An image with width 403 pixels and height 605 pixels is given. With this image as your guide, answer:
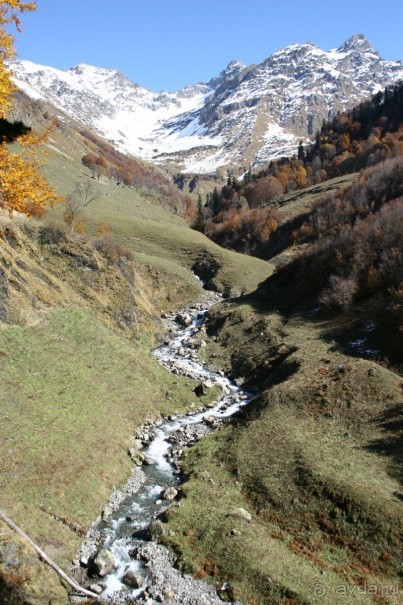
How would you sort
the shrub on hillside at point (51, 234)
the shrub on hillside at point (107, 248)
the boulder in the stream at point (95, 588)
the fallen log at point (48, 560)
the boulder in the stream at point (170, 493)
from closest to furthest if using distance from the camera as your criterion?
the fallen log at point (48, 560)
the boulder in the stream at point (95, 588)
the boulder in the stream at point (170, 493)
the shrub on hillside at point (51, 234)
the shrub on hillside at point (107, 248)

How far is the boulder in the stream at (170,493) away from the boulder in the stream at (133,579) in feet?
20.1

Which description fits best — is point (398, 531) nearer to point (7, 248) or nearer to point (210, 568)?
point (210, 568)

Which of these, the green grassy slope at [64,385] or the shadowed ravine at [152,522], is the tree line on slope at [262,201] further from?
the shadowed ravine at [152,522]

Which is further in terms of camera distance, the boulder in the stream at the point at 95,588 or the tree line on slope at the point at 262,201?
the tree line on slope at the point at 262,201

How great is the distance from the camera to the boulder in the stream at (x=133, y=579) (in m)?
18.6

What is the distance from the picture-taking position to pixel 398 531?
20.2 m

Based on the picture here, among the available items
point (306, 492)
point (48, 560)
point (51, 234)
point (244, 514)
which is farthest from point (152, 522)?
point (51, 234)

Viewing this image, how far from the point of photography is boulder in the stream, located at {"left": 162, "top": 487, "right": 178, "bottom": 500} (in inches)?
991

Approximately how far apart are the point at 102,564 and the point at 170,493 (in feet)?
21.8

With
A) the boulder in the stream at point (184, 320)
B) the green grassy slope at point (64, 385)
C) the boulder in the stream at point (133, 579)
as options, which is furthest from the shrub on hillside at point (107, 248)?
the boulder in the stream at point (133, 579)

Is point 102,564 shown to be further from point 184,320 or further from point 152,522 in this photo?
point 184,320

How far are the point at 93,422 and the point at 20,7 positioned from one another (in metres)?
25.0

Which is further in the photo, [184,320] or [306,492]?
[184,320]

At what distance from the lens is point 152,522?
73.1 feet
